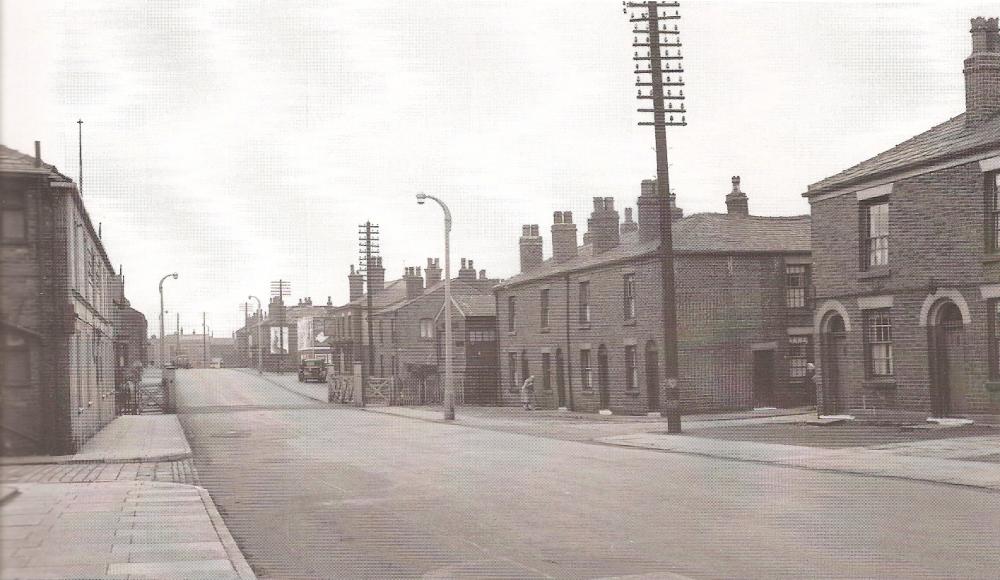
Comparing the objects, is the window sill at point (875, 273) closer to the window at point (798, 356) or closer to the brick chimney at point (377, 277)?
the window at point (798, 356)

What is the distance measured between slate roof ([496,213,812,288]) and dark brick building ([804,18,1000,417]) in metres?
6.88

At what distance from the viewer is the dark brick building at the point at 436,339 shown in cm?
5681

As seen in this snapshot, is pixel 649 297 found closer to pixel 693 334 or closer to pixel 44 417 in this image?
pixel 693 334

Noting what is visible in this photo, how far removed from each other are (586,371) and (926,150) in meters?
19.3

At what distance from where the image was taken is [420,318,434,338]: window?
70.8 m

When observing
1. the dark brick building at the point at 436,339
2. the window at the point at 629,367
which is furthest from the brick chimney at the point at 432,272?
the window at the point at 629,367

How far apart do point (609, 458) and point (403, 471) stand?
178 inches

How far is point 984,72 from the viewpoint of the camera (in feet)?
86.6

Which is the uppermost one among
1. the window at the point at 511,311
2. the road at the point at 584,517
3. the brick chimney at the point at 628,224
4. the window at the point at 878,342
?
the brick chimney at the point at 628,224

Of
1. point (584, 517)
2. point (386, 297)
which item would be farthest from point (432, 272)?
point (584, 517)

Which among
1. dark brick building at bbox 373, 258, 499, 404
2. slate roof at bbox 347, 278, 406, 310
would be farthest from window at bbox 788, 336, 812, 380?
slate roof at bbox 347, 278, 406, 310

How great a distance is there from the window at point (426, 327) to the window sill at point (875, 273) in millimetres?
45028

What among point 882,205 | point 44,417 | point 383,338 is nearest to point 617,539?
point 44,417

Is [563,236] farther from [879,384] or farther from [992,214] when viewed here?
[992,214]
